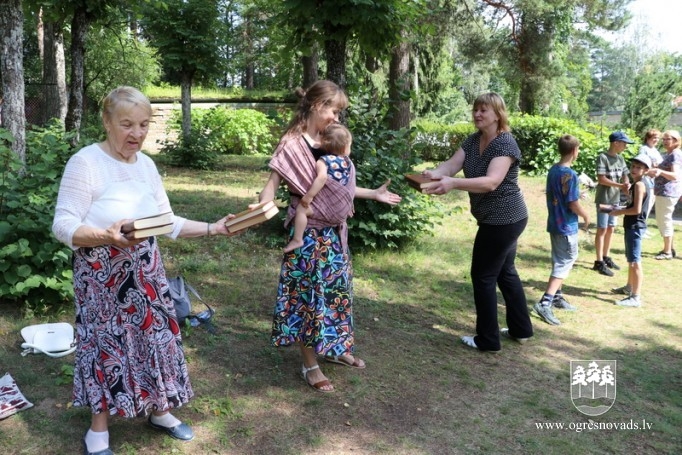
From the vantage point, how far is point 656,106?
62.4 feet

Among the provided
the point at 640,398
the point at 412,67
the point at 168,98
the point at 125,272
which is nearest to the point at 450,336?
the point at 640,398

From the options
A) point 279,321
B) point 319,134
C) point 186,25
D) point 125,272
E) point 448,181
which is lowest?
point 279,321

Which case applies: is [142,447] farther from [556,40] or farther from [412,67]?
[412,67]

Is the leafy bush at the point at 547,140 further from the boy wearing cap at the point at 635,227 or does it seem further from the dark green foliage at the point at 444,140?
the boy wearing cap at the point at 635,227

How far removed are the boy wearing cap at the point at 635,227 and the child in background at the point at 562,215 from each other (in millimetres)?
851

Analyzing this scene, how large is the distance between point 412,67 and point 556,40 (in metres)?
5.73

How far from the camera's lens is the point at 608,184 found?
22.9ft

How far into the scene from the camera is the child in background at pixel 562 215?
17.2 feet

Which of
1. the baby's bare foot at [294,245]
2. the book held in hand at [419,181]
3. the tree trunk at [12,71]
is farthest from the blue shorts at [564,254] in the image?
the tree trunk at [12,71]

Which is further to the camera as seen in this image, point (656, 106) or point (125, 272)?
point (656, 106)

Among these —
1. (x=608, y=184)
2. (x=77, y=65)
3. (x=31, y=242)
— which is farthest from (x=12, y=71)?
(x=608, y=184)

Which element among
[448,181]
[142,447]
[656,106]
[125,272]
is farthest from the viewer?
[656,106]

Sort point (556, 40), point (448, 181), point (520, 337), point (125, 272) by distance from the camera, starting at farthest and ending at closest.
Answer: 1. point (556, 40)
2. point (520, 337)
3. point (448, 181)
4. point (125, 272)

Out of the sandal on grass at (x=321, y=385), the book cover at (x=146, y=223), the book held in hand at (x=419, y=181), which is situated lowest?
the sandal on grass at (x=321, y=385)
